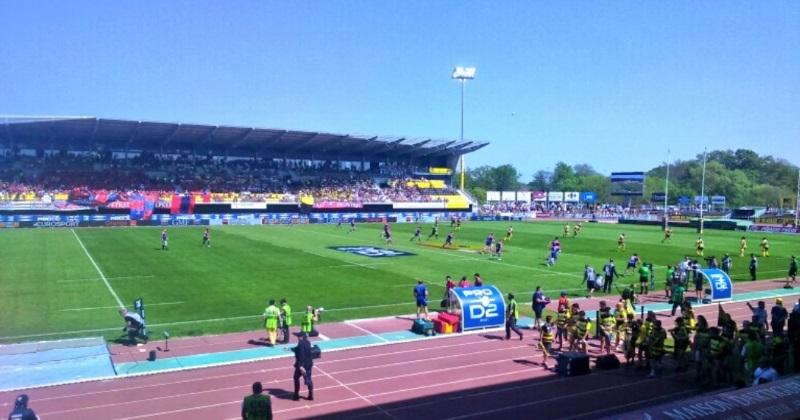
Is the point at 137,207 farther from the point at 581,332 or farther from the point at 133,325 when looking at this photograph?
the point at 581,332

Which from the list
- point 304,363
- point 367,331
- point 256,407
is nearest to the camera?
point 256,407

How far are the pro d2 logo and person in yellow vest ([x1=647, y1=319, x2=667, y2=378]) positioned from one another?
25.4 metres

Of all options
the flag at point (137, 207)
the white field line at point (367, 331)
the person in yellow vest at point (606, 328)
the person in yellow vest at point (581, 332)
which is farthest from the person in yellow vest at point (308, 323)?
the flag at point (137, 207)

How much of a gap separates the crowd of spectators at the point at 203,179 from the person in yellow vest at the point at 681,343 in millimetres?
67836

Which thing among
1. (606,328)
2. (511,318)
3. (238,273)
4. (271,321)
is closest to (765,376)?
(606,328)

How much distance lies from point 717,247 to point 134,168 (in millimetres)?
67239

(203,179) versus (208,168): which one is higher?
(208,168)

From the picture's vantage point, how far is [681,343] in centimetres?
1526

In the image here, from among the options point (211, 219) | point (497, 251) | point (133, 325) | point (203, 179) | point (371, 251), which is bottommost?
point (133, 325)

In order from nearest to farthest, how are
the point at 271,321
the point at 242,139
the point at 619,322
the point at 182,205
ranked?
the point at 619,322 < the point at 271,321 < the point at 182,205 < the point at 242,139

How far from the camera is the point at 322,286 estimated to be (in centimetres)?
2792

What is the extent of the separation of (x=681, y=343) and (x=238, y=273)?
72.2ft

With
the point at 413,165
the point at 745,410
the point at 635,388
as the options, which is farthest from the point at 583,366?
the point at 413,165

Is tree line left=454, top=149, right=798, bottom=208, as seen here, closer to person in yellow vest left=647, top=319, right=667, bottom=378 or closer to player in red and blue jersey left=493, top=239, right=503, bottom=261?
player in red and blue jersey left=493, top=239, right=503, bottom=261
